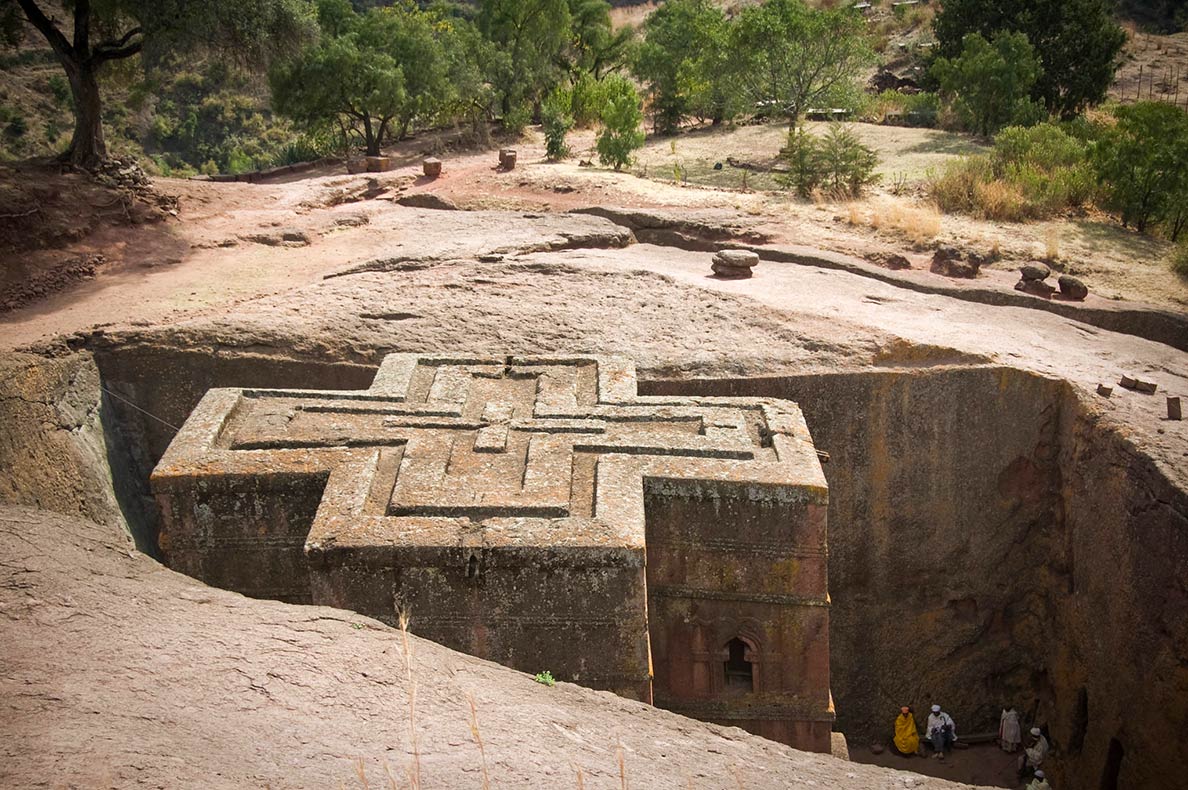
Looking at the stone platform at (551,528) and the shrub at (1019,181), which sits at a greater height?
the shrub at (1019,181)

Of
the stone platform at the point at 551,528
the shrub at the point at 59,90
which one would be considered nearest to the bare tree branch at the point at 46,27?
the stone platform at the point at 551,528

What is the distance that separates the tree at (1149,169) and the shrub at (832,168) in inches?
130

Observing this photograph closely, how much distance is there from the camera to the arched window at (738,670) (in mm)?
7160

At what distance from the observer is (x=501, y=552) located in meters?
5.94

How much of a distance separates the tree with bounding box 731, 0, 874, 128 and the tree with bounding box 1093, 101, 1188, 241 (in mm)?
6545

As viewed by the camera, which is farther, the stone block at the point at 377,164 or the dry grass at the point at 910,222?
the stone block at the point at 377,164

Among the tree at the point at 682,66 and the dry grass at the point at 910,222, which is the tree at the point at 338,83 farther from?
the dry grass at the point at 910,222

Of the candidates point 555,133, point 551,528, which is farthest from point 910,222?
point 551,528

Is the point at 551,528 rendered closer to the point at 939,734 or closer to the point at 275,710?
the point at 275,710

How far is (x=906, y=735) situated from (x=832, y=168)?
9077 mm

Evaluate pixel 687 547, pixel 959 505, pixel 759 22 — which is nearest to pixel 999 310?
A: pixel 959 505

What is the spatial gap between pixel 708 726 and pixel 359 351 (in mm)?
5593

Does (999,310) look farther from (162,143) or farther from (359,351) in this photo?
(162,143)

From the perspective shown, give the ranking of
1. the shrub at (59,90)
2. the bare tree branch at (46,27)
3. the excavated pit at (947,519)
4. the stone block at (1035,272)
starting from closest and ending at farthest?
the excavated pit at (947,519) < the stone block at (1035,272) < the bare tree branch at (46,27) < the shrub at (59,90)
